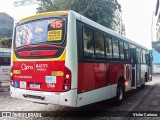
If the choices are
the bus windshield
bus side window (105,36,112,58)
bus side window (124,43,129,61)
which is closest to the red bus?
the bus windshield

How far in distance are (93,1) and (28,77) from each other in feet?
72.7

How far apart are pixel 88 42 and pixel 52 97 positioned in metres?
2.05

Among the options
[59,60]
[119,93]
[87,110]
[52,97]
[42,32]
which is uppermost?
[42,32]

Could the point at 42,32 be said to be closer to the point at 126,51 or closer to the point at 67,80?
the point at 67,80

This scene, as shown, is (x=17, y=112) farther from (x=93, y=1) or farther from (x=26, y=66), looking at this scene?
(x=93, y=1)

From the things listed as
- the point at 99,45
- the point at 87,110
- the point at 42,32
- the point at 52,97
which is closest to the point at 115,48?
the point at 99,45

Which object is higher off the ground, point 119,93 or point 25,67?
point 25,67

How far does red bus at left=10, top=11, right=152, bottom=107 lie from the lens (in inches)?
268

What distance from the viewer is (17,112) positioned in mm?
8586

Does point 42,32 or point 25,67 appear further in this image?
point 25,67

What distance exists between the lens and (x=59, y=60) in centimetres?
692

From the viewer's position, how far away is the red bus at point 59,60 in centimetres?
680

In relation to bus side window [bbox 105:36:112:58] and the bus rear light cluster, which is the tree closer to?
bus side window [bbox 105:36:112:58]

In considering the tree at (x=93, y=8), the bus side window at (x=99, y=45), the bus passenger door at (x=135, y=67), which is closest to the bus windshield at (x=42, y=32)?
the bus side window at (x=99, y=45)
